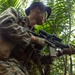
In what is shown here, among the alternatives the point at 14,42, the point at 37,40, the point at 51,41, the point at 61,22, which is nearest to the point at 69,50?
the point at 51,41

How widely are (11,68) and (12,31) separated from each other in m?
0.33

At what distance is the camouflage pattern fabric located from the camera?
2.16 m

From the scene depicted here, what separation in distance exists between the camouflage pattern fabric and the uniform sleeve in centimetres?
19

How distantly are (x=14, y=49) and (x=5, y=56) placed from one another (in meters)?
0.17

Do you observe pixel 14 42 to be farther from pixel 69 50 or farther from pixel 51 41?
pixel 69 50

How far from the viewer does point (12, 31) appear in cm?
219

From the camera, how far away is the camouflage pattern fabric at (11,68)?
2160 millimetres

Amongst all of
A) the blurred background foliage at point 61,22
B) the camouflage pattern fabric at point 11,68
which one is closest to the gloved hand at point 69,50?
the camouflage pattern fabric at point 11,68

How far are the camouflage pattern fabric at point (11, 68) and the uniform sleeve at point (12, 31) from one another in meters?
0.19

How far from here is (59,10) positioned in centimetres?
382

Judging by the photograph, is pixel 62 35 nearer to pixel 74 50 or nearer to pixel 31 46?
pixel 74 50

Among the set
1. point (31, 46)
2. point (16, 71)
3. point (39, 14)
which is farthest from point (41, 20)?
point (16, 71)

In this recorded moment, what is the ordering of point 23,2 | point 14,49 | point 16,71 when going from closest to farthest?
point 16,71
point 14,49
point 23,2

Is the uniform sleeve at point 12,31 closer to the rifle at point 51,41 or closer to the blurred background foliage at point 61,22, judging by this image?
the rifle at point 51,41
